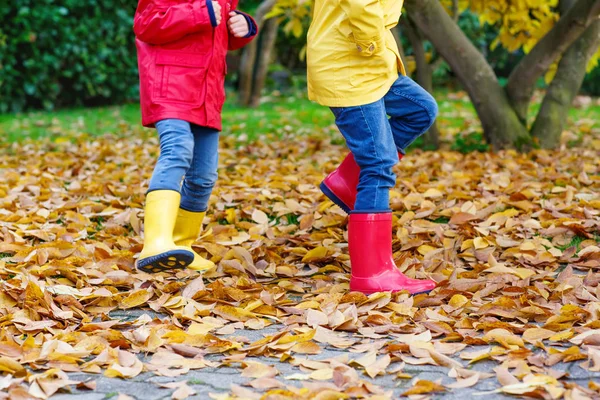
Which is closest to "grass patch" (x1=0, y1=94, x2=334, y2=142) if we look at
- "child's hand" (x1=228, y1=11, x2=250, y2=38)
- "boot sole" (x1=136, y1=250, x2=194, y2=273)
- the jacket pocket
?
"child's hand" (x1=228, y1=11, x2=250, y2=38)

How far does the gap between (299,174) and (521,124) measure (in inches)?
78.0

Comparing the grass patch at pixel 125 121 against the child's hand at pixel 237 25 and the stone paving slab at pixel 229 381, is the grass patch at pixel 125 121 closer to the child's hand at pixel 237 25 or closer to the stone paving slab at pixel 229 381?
the child's hand at pixel 237 25

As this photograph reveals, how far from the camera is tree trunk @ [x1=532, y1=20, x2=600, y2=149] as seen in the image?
20.3 ft

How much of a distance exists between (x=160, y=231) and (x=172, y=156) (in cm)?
30

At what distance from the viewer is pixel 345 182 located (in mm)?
3262

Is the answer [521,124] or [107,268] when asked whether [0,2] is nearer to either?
[521,124]

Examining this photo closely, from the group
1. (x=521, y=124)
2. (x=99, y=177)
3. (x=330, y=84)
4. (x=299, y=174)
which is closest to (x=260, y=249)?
(x=330, y=84)

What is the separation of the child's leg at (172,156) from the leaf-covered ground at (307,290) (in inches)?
14.9

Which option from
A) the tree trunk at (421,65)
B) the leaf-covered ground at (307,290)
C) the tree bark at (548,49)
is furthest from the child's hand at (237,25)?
the tree trunk at (421,65)

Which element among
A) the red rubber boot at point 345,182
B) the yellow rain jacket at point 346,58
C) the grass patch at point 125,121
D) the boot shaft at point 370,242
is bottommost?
the grass patch at point 125,121

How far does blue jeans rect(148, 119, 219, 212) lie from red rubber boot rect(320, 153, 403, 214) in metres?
0.53

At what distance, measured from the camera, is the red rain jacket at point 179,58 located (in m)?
3.12

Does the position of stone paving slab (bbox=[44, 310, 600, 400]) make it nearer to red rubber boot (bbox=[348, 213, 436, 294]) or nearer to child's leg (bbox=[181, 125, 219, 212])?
red rubber boot (bbox=[348, 213, 436, 294])

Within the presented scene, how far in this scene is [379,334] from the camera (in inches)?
98.0
